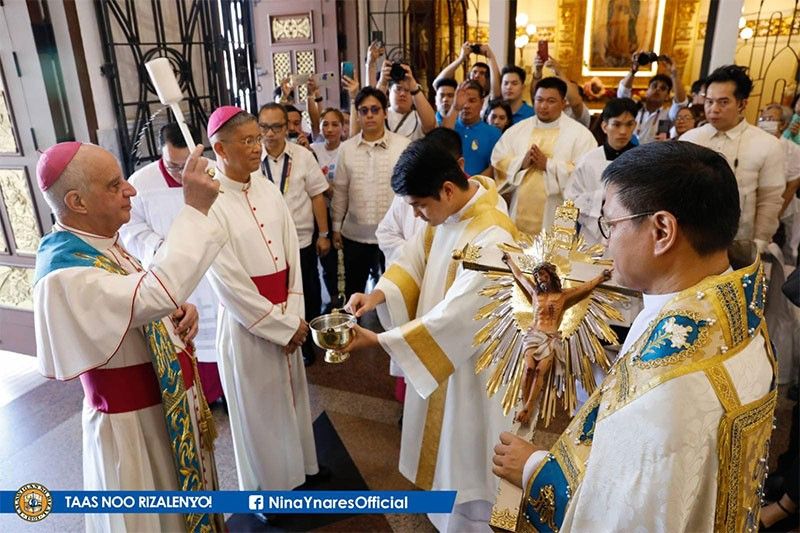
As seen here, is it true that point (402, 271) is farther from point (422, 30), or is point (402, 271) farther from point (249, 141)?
point (422, 30)

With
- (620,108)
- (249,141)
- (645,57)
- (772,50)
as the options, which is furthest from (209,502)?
(772,50)

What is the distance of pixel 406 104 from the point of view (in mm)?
4855

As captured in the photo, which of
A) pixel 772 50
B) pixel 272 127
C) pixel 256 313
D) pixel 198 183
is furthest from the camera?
pixel 772 50

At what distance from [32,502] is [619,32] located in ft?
39.2

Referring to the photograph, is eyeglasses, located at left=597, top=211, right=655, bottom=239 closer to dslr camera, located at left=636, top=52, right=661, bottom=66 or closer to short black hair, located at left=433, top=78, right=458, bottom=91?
short black hair, located at left=433, top=78, right=458, bottom=91

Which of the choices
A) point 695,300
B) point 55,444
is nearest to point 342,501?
point 695,300

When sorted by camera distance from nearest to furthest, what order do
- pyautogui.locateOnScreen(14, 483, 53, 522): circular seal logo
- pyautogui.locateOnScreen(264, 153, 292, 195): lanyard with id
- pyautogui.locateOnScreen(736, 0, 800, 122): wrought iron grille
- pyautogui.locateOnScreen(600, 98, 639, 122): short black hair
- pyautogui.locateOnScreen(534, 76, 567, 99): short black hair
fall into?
pyautogui.locateOnScreen(14, 483, 53, 522): circular seal logo → pyautogui.locateOnScreen(600, 98, 639, 122): short black hair → pyautogui.locateOnScreen(264, 153, 292, 195): lanyard with id → pyautogui.locateOnScreen(534, 76, 567, 99): short black hair → pyautogui.locateOnScreen(736, 0, 800, 122): wrought iron grille

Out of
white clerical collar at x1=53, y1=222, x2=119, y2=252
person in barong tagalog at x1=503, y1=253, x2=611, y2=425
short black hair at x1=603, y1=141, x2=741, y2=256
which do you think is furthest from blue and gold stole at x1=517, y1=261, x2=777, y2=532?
white clerical collar at x1=53, y1=222, x2=119, y2=252

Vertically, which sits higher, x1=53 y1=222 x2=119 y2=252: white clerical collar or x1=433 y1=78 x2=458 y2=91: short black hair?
x1=433 y1=78 x2=458 y2=91: short black hair

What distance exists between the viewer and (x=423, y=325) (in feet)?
7.07

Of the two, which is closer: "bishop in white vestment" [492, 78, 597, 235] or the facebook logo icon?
the facebook logo icon

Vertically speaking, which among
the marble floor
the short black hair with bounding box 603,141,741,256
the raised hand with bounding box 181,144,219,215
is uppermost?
the short black hair with bounding box 603,141,741,256

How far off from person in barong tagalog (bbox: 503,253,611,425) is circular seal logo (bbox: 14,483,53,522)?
1844mm

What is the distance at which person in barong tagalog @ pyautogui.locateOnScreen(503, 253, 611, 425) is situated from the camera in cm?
141
